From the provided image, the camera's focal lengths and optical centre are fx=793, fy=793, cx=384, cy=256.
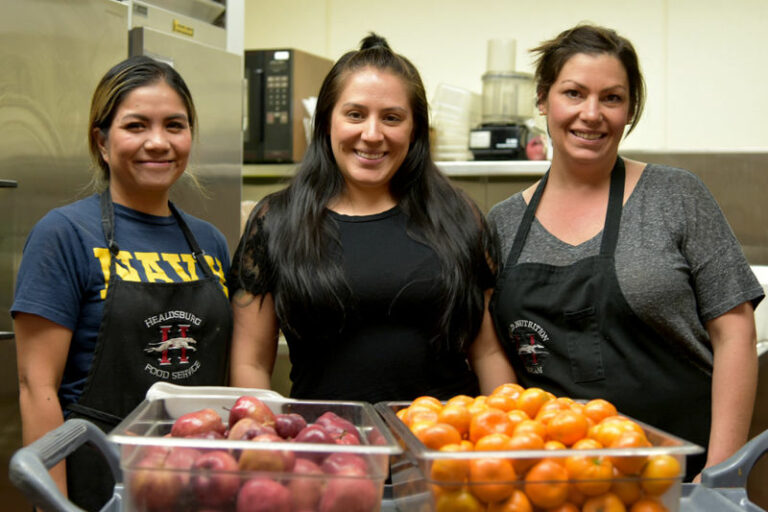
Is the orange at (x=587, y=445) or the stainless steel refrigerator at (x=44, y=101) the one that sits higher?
the stainless steel refrigerator at (x=44, y=101)

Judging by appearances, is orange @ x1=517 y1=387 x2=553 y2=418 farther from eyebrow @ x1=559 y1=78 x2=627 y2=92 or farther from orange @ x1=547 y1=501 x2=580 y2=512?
eyebrow @ x1=559 y1=78 x2=627 y2=92

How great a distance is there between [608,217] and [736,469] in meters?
0.63

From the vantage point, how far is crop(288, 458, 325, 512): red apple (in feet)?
2.65

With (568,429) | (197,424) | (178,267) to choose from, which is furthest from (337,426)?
(178,267)

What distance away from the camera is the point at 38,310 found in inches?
52.9

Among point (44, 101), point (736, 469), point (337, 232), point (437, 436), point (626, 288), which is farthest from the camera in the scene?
point (44, 101)

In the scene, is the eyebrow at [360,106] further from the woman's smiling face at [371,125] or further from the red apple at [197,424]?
the red apple at [197,424]

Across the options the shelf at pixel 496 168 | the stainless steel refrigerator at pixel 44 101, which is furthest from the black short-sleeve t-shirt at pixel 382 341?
the shelf at pixel 496 168

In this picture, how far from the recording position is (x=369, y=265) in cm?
153

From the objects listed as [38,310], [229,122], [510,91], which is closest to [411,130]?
[38,310]

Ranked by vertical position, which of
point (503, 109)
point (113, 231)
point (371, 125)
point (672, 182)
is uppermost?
point (503, 109)

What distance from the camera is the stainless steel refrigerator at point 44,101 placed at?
211 centimetres

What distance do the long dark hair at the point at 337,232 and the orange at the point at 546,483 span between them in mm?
691

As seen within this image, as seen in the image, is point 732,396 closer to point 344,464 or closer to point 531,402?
point 531,402
